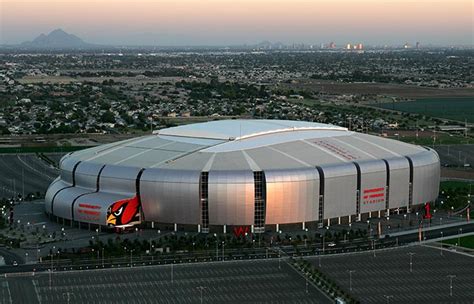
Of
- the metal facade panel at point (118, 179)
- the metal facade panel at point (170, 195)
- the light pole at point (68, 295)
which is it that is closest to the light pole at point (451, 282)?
the metal facade panel at point (170, 195)

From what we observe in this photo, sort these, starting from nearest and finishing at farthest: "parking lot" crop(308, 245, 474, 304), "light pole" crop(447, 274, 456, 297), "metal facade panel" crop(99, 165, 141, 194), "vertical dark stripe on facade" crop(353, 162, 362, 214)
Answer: "parking lot" crop(308, 245, 474, 304), "light pole" crop(447, 274, 456, 297), "metal facade panel" crop(99, 165, 141, 194), "vertical dark stripe on facade" crop(353, 162, 362, 214)

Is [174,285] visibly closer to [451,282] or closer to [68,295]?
[68,295]

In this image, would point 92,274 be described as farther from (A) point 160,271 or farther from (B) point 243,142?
(B) point 243,142

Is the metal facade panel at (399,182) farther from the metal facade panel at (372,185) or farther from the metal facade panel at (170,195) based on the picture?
the metal facade panel at (170,195)

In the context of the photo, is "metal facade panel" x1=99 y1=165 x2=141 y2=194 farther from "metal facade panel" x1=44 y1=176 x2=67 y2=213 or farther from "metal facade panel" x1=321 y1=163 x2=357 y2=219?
"metal facade panel" x1=321 y1=163 x2=357 y2=219

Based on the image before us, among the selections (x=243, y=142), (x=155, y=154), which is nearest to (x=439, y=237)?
(x=243, y=142)

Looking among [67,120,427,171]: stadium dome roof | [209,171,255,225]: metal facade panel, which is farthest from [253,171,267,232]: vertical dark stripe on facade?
[67,120,427,171]: stadium dome roof
